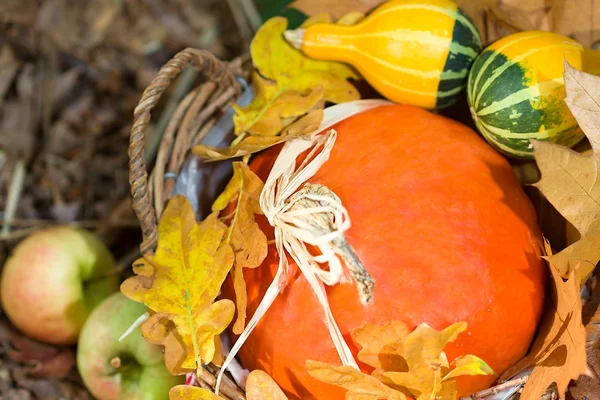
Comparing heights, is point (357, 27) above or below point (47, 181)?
above

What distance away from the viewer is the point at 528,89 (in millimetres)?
966

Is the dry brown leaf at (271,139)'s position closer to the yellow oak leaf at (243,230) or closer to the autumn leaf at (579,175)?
the yellow oak leaf at (243,230)

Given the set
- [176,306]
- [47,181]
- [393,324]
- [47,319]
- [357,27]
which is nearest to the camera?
[393,324]

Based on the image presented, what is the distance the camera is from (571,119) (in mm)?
964

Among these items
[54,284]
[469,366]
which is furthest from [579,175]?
[54,284]

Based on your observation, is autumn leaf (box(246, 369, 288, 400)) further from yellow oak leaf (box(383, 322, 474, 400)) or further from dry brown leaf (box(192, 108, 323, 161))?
dry brown leaf (box(192, 108, 323, 161))

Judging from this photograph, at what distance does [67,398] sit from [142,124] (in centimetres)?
73

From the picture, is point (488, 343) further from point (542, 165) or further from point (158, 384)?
point (158, 384)

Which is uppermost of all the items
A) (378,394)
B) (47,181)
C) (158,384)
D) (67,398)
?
(378,394)

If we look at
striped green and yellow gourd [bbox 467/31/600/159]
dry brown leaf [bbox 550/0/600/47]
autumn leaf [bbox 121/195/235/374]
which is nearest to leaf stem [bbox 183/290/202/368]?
autumn leaf [bbox 121/195/235/374]

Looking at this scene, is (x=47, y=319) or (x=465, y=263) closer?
(x=465, y=263)

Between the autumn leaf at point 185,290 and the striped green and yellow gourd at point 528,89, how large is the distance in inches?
18.7

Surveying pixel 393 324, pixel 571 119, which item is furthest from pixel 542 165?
pixel 393 324

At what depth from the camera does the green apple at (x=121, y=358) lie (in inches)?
45.4
